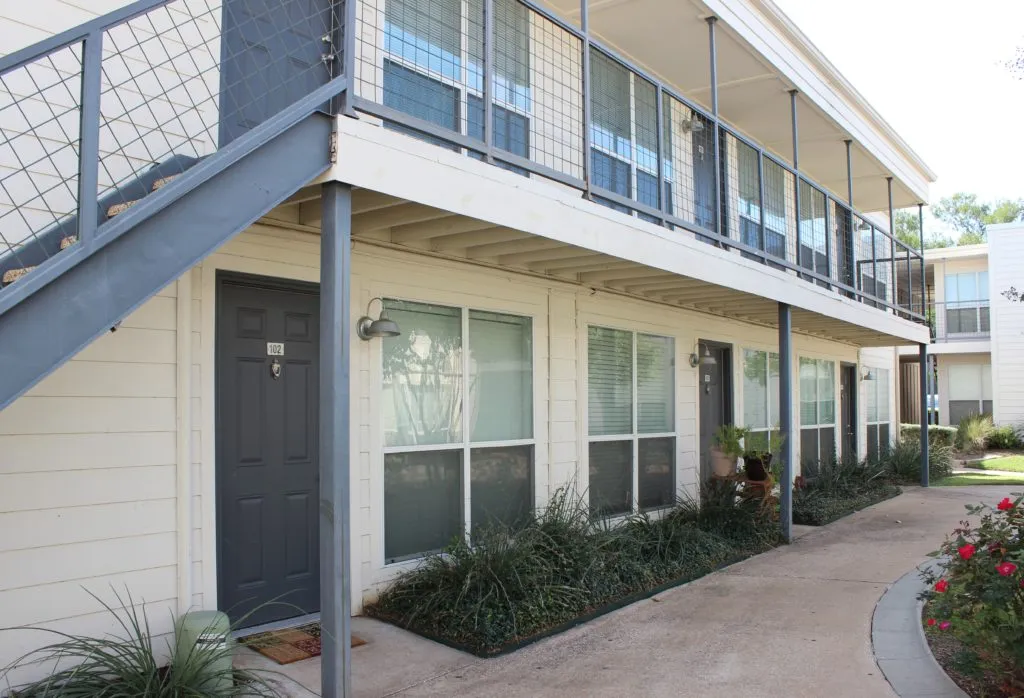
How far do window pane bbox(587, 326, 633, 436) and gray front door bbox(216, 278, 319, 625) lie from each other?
3.41 metres

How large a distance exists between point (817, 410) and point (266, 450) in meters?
10.6

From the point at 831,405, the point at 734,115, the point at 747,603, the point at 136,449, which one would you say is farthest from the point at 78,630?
the point at 831,405

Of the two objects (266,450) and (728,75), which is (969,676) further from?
(728,75)

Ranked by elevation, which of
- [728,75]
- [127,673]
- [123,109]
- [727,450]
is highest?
[728,75]

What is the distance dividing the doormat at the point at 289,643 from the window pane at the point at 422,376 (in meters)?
1.46

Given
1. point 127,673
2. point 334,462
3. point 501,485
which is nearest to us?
point 127,673

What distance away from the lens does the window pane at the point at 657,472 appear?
28.9ft

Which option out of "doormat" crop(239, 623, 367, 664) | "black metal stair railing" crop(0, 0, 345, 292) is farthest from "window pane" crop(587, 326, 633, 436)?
"black metal stair railing" crop(0, 0, 345, 292)

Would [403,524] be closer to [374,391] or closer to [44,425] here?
[374,391]

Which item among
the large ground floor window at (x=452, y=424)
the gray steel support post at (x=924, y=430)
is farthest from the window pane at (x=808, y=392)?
the large ground floor window at (x=452, y=424)

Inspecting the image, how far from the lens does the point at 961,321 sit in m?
25.7

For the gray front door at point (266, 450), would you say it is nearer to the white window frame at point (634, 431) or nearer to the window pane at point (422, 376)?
the window pane at point (422, 376)

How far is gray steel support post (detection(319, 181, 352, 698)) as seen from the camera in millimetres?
3896

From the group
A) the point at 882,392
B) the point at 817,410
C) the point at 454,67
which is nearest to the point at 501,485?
the point at 454,67
